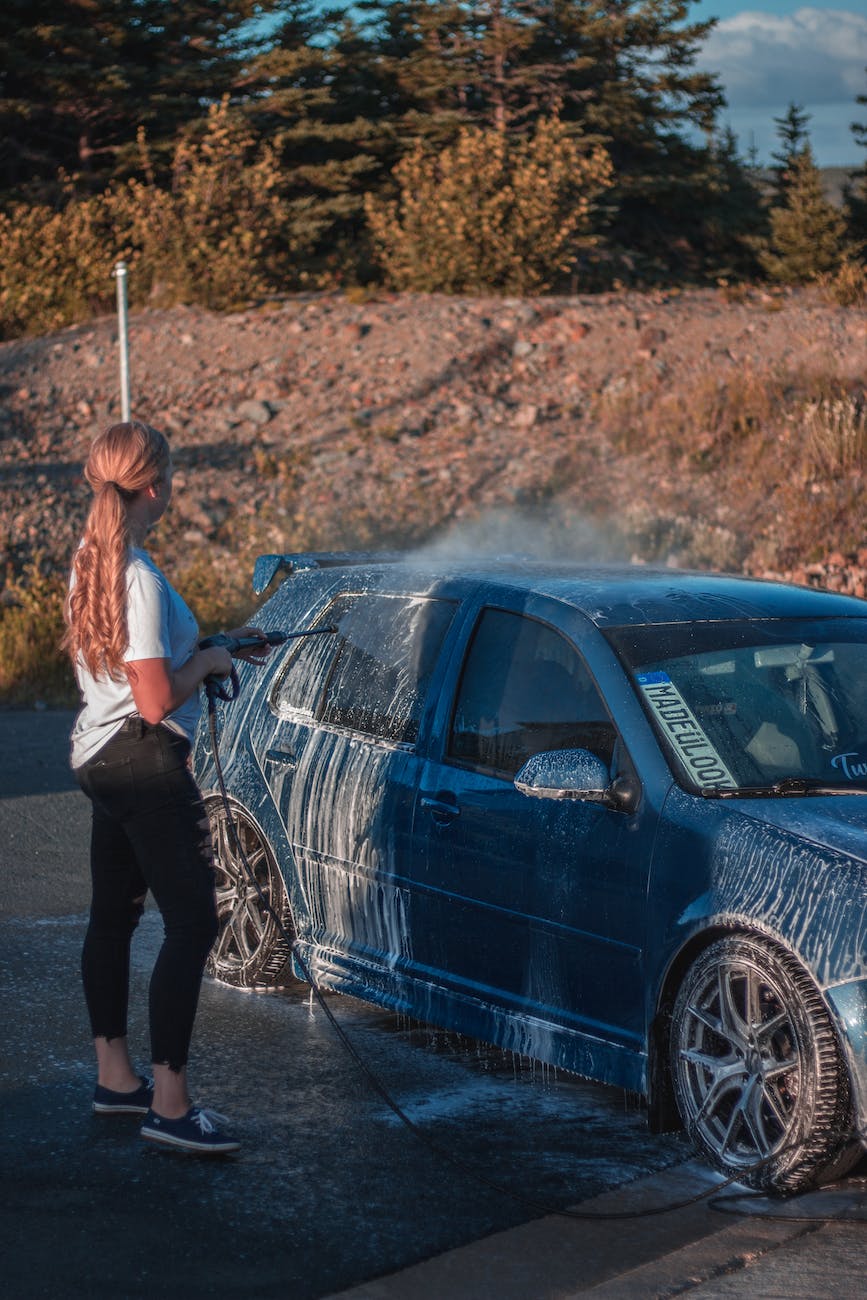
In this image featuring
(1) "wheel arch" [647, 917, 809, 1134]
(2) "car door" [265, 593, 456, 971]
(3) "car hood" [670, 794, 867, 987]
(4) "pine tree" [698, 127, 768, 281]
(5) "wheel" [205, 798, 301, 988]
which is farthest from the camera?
(4) "pine tree" [698, 127, 768, 281]

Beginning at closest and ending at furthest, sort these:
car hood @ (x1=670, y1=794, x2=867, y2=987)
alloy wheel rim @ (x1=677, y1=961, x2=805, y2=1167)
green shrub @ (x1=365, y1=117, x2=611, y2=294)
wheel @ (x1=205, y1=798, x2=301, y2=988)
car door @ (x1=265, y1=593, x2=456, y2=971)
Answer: car hood @ (x1=670, y1=794, x2=867, y2=987) → alloy wheel rim @ (x1=677, y1=961, x2=805, y2=1167) → car door @ (x1=265, y1=593, x2=456, y2=971) → wheel @ (x1=205, y1=798, x2=301, y2=988) → green shrub @ (x1=365, y1=117, x2=611, y2=294)

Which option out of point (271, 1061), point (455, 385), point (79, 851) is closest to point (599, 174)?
point (455, 385)

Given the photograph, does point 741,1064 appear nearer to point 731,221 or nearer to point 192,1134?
point 192,1134

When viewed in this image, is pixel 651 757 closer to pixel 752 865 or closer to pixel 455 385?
pixel 752 865

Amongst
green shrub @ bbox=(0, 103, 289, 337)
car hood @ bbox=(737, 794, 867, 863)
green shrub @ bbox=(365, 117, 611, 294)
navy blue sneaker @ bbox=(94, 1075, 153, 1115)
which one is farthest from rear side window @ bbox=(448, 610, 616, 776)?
green shrub @ bbox=(0, 103, 289, 337)

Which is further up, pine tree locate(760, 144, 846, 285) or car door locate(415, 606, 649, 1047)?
pine tree locate(760, 144, 846, 285)

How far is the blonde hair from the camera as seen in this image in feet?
15.1

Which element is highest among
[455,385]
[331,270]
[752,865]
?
[331,270]

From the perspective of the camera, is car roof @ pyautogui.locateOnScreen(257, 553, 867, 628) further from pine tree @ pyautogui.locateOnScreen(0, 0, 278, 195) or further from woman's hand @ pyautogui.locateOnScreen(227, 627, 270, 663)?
pine tree @ pyautogui.locateOnScreen(0, 0, 278, 195)

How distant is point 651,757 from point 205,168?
2613 cm

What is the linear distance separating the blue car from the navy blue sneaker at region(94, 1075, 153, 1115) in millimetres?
928

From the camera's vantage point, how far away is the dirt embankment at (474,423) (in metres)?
21.6

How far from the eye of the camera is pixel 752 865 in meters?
4.55

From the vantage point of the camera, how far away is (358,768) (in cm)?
591
